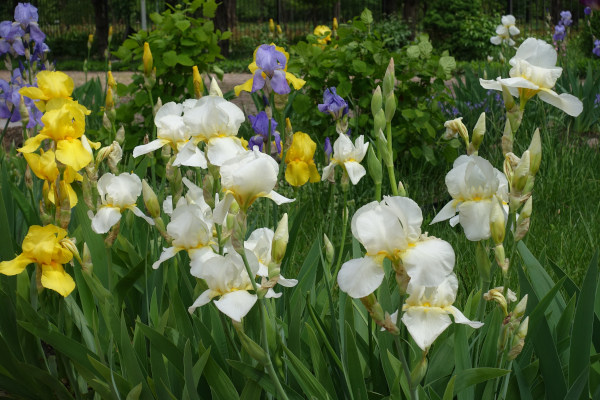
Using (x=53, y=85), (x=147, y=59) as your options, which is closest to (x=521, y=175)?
(x=53, y=85)

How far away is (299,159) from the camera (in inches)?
64.6

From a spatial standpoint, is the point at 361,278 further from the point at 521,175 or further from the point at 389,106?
the point at 389,106

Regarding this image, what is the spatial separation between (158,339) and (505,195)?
26.6 inches

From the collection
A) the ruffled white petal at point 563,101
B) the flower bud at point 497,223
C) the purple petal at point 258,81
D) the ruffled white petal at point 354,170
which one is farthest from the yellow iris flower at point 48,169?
the ruffled white petal at point 563,101

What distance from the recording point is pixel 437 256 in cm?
91

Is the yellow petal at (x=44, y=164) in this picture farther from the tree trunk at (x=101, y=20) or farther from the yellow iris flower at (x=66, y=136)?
the tree trunk at (x=101, y=20)

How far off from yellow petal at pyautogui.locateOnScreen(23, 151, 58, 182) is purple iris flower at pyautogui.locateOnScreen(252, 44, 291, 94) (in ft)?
1.52

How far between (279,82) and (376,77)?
2117 millimetres

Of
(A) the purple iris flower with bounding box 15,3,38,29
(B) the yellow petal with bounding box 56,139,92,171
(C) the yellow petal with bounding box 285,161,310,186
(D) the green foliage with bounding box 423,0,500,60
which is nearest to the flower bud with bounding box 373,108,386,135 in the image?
(C) the yellow petal with bounding box 285,161,310,186

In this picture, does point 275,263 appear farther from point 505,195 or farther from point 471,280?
point 471,280

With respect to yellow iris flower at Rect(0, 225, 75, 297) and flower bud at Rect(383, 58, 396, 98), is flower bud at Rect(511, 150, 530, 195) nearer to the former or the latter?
flower bud at Rect(383, 58, 396, 98)

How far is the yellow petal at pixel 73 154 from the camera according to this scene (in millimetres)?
1337

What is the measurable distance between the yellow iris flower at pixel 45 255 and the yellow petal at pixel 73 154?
12cm

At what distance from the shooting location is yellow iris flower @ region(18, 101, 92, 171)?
4.42ft
